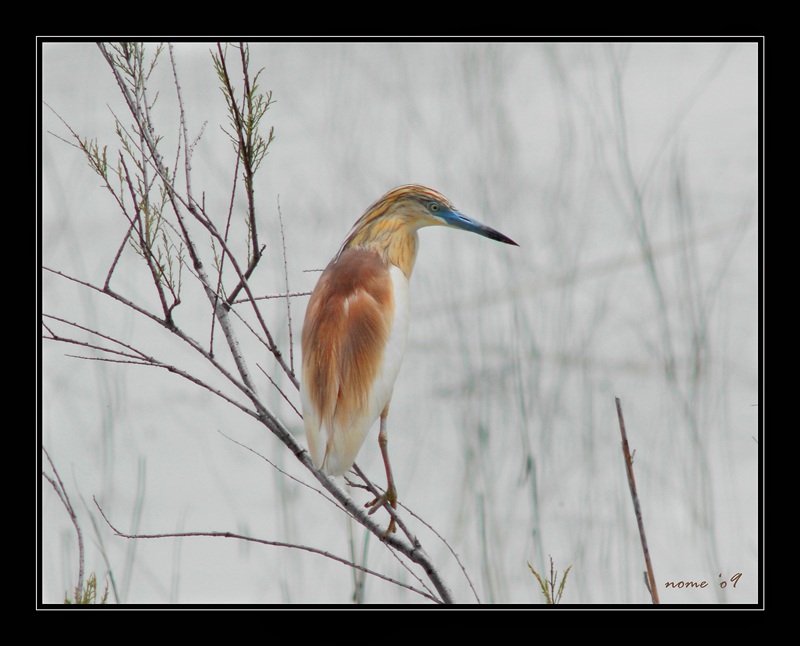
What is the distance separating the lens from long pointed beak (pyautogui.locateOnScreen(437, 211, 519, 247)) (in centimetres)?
162

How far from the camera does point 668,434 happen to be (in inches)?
64.0

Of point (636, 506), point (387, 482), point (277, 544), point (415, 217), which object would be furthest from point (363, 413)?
point (636, 506)

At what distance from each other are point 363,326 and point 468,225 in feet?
0.93

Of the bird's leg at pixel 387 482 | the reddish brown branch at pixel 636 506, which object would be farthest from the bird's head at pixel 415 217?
the reddish brown branch at pixel 636 506

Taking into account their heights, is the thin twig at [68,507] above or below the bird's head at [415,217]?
below

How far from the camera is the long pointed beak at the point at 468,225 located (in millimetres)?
1620

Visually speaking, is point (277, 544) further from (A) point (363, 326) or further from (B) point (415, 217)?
(B) point (415, 217)

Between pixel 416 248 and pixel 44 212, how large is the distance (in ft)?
2.30

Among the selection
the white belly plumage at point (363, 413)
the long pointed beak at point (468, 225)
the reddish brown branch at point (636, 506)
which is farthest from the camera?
the long pointed beak at point (468, 225)

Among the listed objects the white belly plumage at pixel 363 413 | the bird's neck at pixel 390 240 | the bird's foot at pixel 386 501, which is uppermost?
the bird's neck at pixel 390 240

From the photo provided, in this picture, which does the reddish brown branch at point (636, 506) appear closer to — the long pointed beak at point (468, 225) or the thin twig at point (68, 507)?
the long pointed beak at point (468, 225)

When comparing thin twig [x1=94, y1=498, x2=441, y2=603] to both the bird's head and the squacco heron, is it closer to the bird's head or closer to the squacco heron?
the squacco heron

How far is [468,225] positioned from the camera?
1.62 m
